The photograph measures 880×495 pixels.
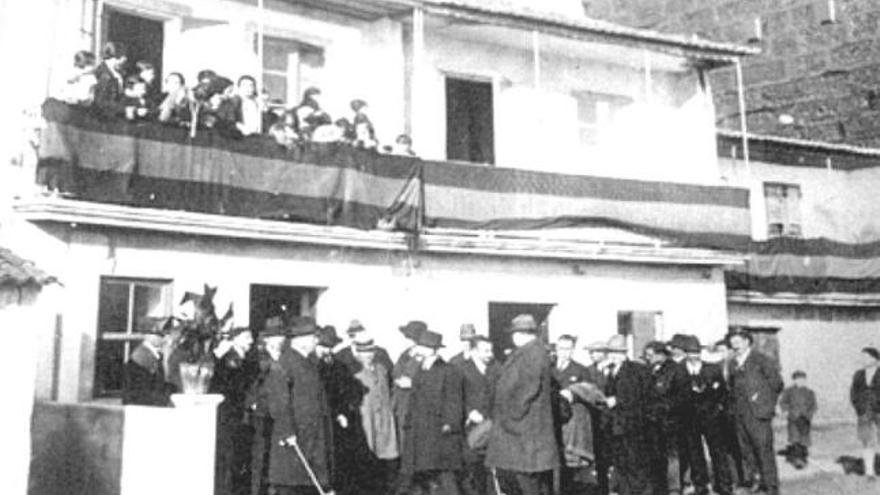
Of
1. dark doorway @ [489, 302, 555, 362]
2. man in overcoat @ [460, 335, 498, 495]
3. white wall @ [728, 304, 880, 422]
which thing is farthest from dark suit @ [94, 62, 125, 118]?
white wall @ [728, 304, 880, 422]

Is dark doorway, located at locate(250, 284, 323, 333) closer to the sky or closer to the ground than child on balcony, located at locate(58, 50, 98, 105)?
closer to the ground

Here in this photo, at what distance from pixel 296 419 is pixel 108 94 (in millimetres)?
5206

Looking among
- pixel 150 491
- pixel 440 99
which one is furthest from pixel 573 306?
pixel 150 491

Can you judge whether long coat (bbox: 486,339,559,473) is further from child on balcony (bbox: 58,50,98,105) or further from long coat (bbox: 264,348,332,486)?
child on balcony (bbox: 58,50,98,105)

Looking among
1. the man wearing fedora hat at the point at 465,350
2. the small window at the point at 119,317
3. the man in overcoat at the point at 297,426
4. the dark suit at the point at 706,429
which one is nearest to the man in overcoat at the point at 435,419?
the man wearing fedora hat at the point at 465,350

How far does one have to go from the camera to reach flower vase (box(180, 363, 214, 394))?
8688mm

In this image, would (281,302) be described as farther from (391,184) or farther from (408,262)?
(391,184)

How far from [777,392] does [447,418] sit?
13.8 ft

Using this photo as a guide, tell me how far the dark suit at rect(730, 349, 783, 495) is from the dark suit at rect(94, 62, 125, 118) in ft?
26.7

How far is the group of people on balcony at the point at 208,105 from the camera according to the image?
11.8m

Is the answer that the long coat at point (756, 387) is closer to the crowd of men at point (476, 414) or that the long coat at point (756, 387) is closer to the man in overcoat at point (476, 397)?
the crowd of men at point (476, 414)

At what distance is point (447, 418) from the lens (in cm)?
1023

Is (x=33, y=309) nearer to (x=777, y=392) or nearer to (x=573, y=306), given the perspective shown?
(x=777, y=392)

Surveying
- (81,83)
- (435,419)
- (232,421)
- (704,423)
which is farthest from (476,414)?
(81,83)
